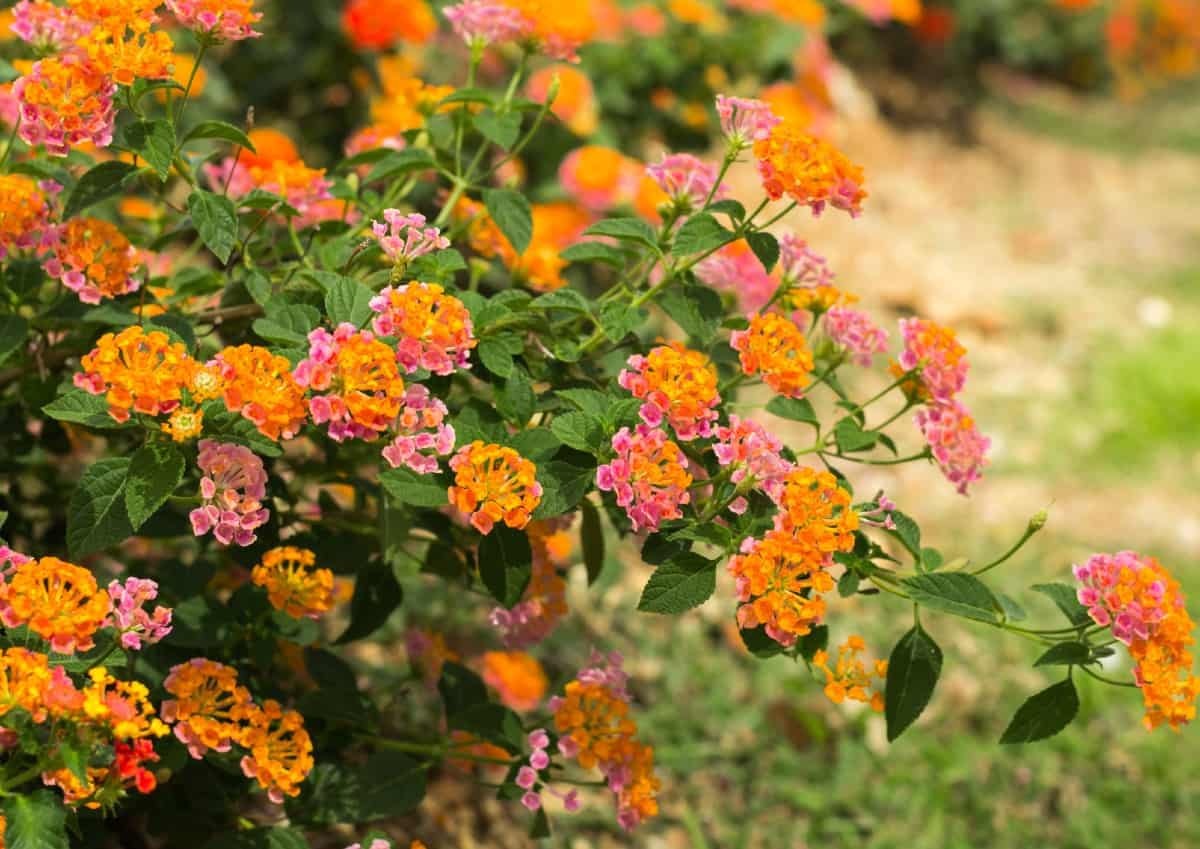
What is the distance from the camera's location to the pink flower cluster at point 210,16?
45.8 inches

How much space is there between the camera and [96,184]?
47.9 inches

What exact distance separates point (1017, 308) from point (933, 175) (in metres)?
1.40

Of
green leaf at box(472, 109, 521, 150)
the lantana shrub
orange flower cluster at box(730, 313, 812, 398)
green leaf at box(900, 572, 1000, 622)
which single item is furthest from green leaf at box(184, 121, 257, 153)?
green leaf at box(900, 572, 1000, 622)

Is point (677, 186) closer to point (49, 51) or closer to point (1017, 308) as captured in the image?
point (49, 51)

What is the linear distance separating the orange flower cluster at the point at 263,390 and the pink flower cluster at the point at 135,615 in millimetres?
159

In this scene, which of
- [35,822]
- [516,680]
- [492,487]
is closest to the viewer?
[35,822]

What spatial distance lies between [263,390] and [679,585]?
0.36 meters

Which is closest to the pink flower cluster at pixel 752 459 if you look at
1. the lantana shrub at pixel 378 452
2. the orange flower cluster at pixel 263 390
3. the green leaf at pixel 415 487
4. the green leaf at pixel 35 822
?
the lantana shrub at pixel 378 452

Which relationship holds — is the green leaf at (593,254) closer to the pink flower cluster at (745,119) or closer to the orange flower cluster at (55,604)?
the pink flower cluster at (745,119)

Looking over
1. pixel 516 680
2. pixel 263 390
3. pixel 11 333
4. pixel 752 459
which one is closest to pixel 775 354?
pixel 752 459

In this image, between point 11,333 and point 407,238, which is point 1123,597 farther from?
point 11,333

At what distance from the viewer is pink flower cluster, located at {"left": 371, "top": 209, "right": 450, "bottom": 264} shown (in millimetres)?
1136

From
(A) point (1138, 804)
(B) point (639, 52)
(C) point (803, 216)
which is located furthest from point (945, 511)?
(C) point (803, 216)

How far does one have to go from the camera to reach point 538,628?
1.43m
